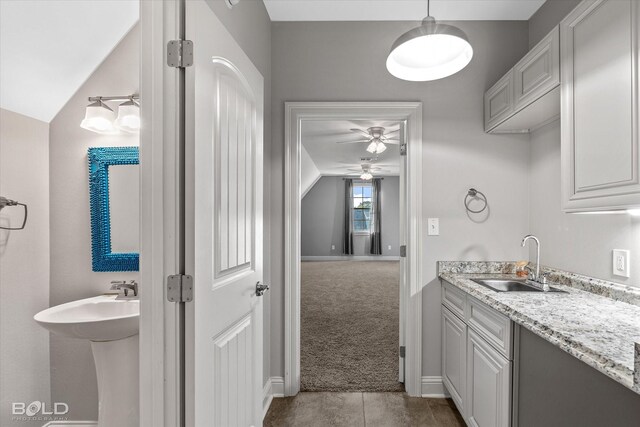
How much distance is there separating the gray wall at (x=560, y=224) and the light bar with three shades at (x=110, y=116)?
8.16ft

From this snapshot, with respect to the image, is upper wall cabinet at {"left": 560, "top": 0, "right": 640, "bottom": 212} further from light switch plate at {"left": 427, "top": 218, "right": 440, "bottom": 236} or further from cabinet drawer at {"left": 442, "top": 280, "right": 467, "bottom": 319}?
light switch plate at {"left": 427, "top": 218, "right": 440, "bottom": 236}

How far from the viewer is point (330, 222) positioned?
10.5 metres

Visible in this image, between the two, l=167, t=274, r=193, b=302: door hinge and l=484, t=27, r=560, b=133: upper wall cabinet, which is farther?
l=484, t=27, r=560, b=133: upper wall cabinet

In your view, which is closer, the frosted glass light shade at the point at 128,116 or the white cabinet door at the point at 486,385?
the white cabinet door at the point at 486,385

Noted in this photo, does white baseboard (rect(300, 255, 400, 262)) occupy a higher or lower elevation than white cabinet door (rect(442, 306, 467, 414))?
lower

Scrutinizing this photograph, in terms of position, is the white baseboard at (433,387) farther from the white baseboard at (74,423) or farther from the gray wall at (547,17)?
the gray wall at (547,17)

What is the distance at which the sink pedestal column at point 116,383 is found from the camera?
1.69 metres

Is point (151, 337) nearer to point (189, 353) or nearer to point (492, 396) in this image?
point (189, 353)

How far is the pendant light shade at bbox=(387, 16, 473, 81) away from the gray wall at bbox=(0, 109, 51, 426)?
6.26 feet

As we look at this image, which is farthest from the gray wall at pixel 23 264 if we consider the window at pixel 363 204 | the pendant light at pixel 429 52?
the window at pixel 363 204

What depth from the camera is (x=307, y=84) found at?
2457 mm

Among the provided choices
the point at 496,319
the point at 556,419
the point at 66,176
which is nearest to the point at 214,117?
the point at 66,176

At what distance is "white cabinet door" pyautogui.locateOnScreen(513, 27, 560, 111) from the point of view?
161cm

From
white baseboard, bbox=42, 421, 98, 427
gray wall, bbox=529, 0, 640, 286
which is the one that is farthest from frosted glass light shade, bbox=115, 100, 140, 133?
gray wall, bbox=529, 0, 640, 286
